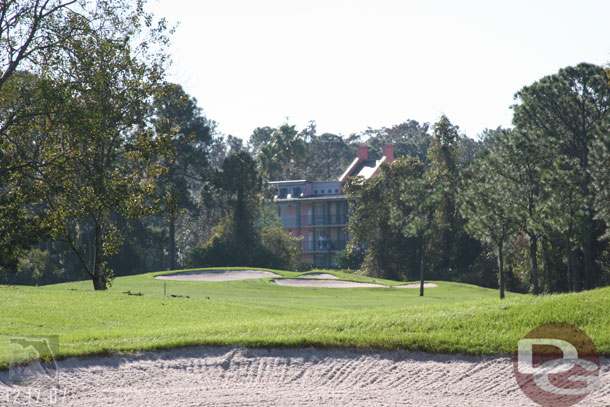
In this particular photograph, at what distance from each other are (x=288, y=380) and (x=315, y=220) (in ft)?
224

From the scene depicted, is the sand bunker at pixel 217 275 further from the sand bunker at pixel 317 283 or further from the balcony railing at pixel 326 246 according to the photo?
the balcony railing at pixel 326 246

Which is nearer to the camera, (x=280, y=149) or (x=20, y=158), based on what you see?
(x=20, y=158)

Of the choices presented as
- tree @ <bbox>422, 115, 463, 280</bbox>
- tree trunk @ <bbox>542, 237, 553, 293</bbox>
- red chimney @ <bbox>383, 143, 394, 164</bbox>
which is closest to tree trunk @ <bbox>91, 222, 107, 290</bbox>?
tree trunk @ <bbox>542, 237, 553, 293</bbox>

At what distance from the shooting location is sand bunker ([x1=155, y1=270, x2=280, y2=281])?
4425 cm

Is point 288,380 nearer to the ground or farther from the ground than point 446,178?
nearer to the ground

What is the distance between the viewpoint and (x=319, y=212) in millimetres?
79438

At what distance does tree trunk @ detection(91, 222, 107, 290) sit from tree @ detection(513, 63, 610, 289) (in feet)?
82.7

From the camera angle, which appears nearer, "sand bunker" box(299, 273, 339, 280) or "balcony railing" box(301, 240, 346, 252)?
"sand bunker" box(299, 273, 339, 280)

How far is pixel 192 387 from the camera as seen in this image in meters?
10.6

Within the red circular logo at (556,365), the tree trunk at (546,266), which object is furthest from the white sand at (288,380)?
the tree trunk at (546,266)

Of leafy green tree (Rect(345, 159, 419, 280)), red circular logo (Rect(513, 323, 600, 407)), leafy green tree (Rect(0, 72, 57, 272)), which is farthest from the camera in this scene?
leafy green tree (Rect(345, 159, 419, 280))

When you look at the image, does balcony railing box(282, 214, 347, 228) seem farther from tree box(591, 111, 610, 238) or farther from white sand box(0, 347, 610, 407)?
white sand box(0, 347, 610, 407)

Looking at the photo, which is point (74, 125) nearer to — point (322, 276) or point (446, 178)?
point (322, 276)

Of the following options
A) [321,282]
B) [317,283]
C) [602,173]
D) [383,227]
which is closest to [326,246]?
[383,227]
